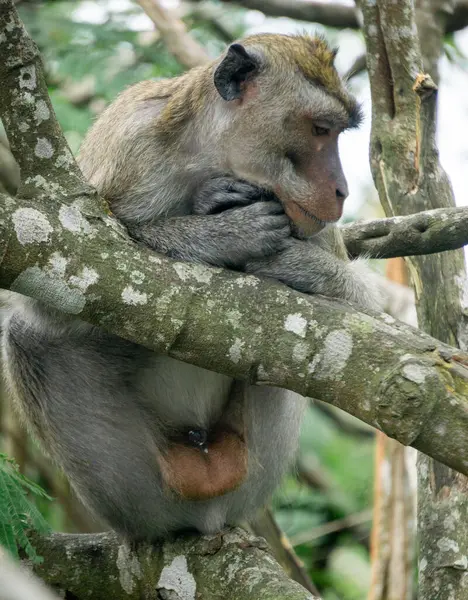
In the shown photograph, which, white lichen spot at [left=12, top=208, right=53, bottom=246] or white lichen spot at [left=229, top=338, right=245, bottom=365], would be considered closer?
white lichen spot at [left=12, top=208, right=53, bottom=246]

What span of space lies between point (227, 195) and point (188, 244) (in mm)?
402

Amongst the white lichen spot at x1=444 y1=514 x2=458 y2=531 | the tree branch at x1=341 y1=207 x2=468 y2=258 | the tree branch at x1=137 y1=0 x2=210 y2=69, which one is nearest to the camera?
the tree branch at x1=341 y1=207 x2=468 y2=258

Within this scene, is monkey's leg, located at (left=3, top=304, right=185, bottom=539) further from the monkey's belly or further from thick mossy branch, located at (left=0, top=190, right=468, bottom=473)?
thick mossy branch, located at (left=0, top=190, right=468, bottom=473)

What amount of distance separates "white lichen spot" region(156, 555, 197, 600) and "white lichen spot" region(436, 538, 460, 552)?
1.36 metres

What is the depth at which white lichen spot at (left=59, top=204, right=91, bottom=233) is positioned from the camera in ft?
11.1

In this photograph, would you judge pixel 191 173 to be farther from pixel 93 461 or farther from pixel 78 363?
pixel 93 461

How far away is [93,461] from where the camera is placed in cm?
488

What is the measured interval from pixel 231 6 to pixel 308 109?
4.66m

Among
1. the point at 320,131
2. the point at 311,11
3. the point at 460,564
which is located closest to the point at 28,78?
the point at 320,131

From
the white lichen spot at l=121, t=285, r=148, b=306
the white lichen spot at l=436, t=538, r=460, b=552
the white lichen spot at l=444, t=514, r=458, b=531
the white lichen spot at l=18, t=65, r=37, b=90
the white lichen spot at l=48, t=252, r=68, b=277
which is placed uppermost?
the white lichen spot at l=18, t=65, r=37, b=90

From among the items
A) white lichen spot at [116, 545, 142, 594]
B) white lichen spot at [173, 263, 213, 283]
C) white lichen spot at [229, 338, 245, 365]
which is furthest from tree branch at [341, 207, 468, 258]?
white lichen spot at [116, 545, 142, 594]

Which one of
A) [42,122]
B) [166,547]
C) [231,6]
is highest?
[231,6]

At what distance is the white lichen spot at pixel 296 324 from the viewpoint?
336cm

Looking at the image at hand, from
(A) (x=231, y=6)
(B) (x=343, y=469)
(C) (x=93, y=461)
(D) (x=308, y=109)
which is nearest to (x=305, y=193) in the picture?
(D) (x=308, y=109)
